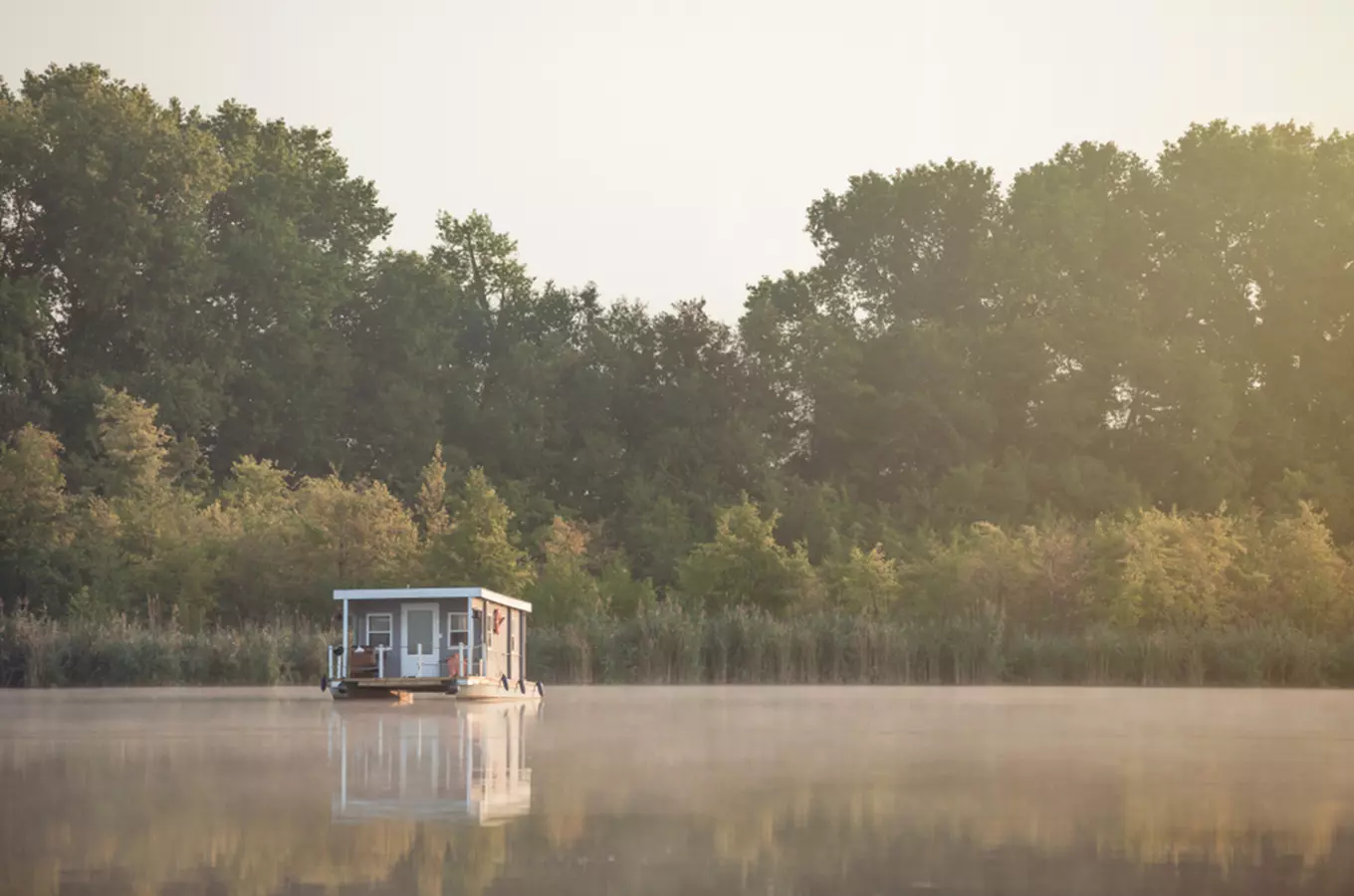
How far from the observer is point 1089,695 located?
37.2 meters

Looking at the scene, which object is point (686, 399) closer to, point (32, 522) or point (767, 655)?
point (32, 522)

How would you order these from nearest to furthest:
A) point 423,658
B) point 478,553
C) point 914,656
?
point 423,658
point 914,656
point 478,553

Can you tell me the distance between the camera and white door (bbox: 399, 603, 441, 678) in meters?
40.4

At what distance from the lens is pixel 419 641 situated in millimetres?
40500

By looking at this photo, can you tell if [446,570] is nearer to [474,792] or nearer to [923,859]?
[474,792]

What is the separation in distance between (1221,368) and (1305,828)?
64997 millimetres

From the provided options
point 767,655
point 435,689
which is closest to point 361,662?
point 435,689

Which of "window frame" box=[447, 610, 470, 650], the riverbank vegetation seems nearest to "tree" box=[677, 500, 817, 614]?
the riverbank vegetation

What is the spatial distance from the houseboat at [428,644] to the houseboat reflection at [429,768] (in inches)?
354

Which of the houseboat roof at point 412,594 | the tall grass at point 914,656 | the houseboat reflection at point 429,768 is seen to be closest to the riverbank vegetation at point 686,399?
the tall grass at point 914,656

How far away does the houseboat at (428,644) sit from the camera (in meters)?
36.9

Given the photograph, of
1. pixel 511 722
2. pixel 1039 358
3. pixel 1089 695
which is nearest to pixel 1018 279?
pixel 1039 358

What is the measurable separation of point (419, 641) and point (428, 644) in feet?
0.64

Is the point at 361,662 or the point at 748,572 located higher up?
the point at 748,572
